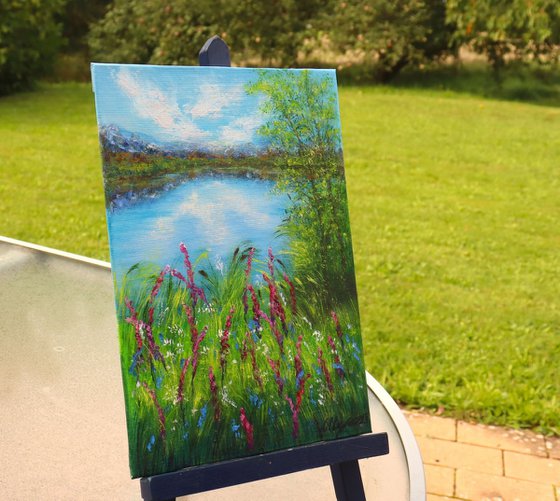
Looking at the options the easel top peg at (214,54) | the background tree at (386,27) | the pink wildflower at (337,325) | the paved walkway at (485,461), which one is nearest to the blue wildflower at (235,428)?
the pink wildflower at (337,325)

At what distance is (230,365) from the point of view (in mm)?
1384

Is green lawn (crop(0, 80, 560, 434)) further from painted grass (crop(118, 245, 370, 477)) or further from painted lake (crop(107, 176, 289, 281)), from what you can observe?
painted lake (crop(107, 176, 289, 281))

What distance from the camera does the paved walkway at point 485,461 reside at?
2602 mm

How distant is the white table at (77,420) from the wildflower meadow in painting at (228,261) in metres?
0.17

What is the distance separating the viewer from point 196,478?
1307mm

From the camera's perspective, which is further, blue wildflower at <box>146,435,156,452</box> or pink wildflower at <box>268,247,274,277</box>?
pink wildflower at <box>268,247,274,277</box>

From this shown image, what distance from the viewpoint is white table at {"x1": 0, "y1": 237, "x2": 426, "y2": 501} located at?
1508mm

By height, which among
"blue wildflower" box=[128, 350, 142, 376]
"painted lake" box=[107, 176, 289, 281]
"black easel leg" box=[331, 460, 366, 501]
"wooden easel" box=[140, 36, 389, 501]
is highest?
"painted lake" box=[107, 176, 289, 281]

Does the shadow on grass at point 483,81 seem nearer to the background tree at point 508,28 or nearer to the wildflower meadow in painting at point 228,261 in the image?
the background tree at point 508,28

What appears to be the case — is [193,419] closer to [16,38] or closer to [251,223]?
[251,223]

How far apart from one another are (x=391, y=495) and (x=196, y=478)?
1.39 feet

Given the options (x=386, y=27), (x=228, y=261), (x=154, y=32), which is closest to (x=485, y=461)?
(x=228, y=261)

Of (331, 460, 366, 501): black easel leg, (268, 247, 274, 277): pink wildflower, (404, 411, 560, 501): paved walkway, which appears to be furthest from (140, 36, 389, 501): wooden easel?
(404, 411, 560, 501): paved walkway

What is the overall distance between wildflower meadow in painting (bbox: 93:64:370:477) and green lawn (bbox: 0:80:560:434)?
178cm
